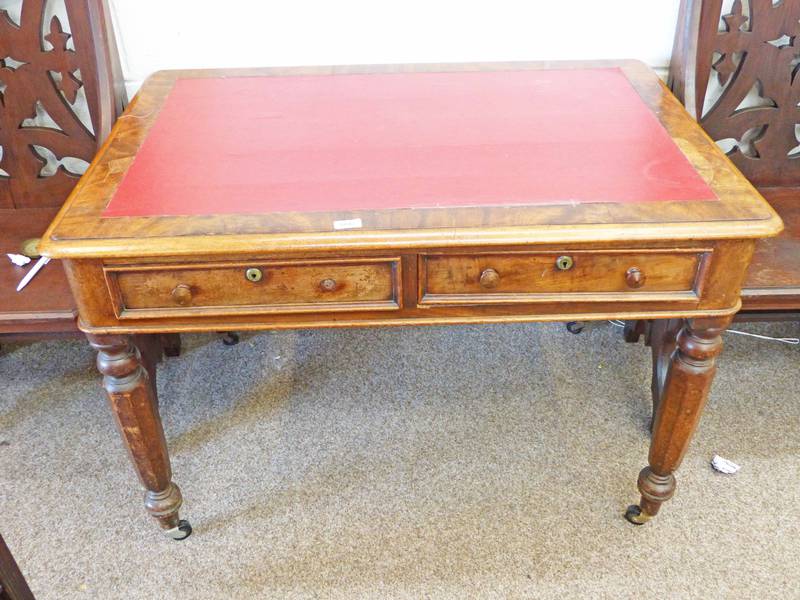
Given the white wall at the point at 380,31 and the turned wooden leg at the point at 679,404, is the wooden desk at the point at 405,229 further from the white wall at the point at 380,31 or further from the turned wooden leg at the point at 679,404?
the white wall at the point at 380,31

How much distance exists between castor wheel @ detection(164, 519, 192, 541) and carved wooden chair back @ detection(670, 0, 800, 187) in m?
1.39

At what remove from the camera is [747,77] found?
167 centimetres

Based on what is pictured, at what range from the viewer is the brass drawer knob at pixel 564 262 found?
117 cm

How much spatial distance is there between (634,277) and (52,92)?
1.30 meters

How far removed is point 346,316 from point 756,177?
113 cm

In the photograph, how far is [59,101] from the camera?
1659mm

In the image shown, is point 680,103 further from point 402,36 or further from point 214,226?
point 214,226

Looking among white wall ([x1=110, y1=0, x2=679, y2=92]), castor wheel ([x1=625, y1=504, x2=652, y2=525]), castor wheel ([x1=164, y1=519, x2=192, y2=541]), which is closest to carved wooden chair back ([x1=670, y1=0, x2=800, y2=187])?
white wall ([x1=110, y1=0, x2=679, y2=92])

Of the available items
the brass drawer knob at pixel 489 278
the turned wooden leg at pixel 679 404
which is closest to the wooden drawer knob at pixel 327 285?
the brass drawer knob at pixel 489 278

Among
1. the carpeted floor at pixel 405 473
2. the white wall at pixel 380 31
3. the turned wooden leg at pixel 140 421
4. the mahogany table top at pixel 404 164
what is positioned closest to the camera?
the mahogany table top at pixel 404 164

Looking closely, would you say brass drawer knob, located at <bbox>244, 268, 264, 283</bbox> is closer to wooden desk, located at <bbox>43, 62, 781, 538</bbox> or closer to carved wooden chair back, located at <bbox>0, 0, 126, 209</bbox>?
wooden desk, located at <bbox>43, 62, 781, 538</bbox>

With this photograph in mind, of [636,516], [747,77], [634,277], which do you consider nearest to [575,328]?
[636,516]

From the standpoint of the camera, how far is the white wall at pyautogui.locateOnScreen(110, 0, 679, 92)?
5.45 feet

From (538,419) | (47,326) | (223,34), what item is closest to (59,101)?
(223,34)
